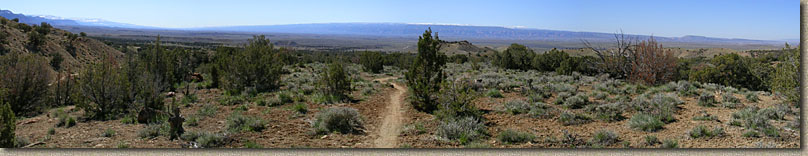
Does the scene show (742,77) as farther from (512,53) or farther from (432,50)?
(432,50)

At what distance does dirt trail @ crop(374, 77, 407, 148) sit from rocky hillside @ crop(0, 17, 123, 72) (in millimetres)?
11270

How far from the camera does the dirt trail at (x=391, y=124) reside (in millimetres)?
5426

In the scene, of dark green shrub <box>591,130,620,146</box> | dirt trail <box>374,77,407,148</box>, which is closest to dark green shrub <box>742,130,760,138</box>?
dark green shrub <box>591,130,620,146</box>

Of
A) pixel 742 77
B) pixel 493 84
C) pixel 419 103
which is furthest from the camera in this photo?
pixel 742 77

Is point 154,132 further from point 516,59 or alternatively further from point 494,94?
point 516,59

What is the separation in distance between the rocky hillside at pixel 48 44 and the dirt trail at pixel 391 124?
11.3 meters

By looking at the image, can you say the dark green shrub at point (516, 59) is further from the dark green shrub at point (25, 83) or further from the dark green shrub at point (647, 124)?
the dark green shrub at point (25, 83)

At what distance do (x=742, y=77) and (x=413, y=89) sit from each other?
1795 centimetres

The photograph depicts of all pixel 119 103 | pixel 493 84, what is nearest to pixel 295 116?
pixel 119 103

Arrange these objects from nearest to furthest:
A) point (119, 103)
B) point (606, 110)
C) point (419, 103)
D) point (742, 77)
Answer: point (606, 110)
point (119, 103)
point (419, 103)
point (742, 77)

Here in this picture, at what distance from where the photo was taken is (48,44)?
20188mm

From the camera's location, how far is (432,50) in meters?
7.96

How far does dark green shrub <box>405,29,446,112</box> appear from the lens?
313 inches

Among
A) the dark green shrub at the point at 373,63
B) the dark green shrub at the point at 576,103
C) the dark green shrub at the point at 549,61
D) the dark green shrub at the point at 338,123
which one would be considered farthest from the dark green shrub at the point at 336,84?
the dark green shrub at the point at 549,61
